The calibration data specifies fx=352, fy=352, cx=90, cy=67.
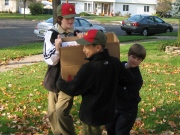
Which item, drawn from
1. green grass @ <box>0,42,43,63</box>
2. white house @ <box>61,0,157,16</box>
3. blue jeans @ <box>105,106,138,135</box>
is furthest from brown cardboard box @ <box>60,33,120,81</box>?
white house @ <box>61,0,157,16</box>

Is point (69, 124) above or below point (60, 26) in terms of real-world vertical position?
below

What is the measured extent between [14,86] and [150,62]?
5270 mm

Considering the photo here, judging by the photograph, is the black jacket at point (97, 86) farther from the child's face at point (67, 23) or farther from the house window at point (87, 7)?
the house window at point (87, 7)

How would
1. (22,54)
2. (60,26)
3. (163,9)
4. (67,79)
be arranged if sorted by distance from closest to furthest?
(67,79) → (60,26) → (22,54) → (163,9)

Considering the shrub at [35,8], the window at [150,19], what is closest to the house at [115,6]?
the shrub at [35,8]

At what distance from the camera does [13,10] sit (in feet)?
199

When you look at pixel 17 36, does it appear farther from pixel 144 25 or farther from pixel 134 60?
pixel 134 60

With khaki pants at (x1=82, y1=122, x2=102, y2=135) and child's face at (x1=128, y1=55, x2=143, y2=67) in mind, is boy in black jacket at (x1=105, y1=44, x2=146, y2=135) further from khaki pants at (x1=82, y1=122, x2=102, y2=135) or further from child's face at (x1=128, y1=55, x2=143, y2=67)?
khaki pants at (x1=82, y1=122, x2=102, y2=135)

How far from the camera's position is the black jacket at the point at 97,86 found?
3469 millimetres

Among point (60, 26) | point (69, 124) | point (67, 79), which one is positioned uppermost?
point (60, 26)

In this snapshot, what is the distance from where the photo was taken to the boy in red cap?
13.6ft

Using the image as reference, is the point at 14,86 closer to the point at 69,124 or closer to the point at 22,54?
the point at 69,124

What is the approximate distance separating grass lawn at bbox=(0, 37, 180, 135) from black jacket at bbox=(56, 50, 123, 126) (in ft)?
6.39

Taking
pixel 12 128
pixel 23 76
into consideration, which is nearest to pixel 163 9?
pixel 23 76
